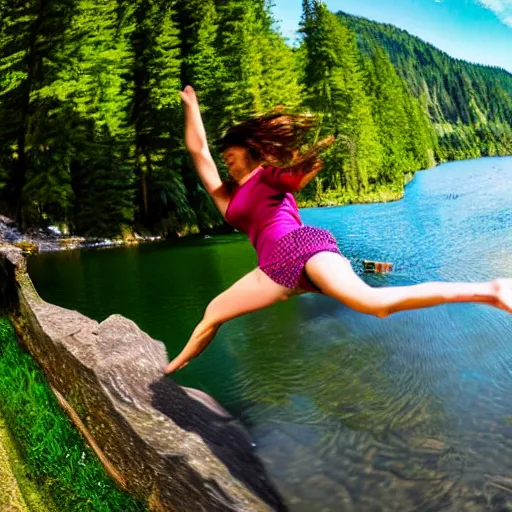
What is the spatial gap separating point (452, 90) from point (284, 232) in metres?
61.8

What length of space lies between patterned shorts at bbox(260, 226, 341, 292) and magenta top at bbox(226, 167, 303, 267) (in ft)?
0.12

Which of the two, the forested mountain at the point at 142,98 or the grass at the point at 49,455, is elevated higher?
the forested mountain at the point at 142,98

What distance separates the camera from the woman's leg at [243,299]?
87.1 inches

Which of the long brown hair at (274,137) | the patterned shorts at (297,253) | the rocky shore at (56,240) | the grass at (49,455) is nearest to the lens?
the patterned shorts at (297,253)

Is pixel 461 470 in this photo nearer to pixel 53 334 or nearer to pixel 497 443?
pixel 497 443

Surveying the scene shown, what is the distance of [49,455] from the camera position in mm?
3324

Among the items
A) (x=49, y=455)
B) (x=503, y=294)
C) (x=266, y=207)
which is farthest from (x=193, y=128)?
(x=49, y=455)

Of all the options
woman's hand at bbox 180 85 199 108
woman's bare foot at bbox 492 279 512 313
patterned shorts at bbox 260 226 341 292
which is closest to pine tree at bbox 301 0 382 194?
woman's hand at bbox 180 85 199 108

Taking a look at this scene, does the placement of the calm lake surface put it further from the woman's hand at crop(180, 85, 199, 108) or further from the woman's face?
the woman's hand at crop(180, 85, 199, 108)

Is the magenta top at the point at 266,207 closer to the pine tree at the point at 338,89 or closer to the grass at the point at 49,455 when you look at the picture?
the grass at the point at 49,455

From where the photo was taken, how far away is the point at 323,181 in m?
21.7

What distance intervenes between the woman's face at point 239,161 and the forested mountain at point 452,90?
43363 millimetres

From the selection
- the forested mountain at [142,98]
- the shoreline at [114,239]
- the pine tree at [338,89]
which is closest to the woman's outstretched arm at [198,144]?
the forested mountain at [142,98]

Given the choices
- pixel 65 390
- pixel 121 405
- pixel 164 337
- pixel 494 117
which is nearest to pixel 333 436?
pixel 121 405
